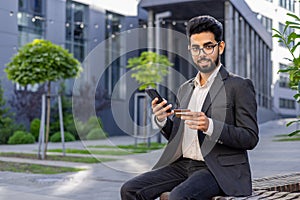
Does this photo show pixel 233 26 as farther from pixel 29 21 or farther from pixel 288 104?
pixel 29 21

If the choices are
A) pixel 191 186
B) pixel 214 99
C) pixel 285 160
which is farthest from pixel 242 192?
pixel 285 160

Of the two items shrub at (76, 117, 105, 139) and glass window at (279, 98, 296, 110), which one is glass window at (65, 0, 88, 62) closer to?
glass window at (279, 98, 296, 110)

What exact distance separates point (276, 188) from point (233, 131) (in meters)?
0.91

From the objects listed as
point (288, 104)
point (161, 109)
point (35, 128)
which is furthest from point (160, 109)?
point (288, 104)

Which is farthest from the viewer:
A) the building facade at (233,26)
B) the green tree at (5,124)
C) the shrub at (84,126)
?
the building facade at (233,26)

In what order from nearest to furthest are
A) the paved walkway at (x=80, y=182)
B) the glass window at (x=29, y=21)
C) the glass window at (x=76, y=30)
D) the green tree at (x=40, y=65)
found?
the paved walkway at (x=80, y=182)
the green tree at (x=40, y=65)
the glass window at (x=29, y=21)
the glass window at (x=76, y=30)

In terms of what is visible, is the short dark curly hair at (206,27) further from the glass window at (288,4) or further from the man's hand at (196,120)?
the glass window at (288,4)

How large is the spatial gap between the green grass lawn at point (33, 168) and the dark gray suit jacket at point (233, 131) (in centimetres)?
618

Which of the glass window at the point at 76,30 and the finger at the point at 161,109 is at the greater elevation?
the glass window at the point at 76,30

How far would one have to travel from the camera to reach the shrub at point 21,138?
1739 centimetres

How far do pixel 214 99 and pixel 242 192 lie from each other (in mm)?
495

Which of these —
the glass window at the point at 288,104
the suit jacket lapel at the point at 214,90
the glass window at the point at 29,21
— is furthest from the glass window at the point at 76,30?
the suit jacket lapel at the point at 214,90

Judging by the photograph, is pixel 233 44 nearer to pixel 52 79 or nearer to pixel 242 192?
pixel 52 79

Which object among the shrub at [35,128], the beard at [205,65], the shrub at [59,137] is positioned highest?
the beard at [205,65]
